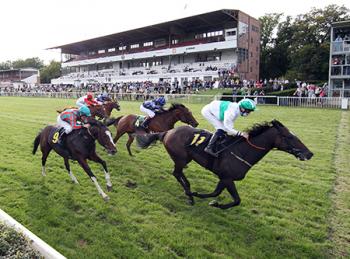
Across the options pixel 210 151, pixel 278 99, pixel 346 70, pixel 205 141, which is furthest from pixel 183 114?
pixel 346 70

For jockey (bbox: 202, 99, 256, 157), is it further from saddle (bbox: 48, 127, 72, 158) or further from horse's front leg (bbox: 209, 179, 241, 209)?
saddle (bbox: 48, 127, 72, 158)

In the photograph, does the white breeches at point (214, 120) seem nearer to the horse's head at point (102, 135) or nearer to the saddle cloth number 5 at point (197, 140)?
the saddle cloth number 5 at point (197, 140)

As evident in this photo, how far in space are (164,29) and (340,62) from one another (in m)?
27.1

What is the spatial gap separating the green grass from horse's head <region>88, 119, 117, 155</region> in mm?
810

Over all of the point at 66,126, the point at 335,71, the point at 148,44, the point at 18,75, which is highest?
the point at 148,44

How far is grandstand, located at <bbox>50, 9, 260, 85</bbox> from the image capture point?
126 feet

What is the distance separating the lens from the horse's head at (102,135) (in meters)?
5.50

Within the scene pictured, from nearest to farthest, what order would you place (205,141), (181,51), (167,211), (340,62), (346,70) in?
(167,211) → (205,141) → (346,70) → (340,62) → (181,51)

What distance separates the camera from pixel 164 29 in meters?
46.9

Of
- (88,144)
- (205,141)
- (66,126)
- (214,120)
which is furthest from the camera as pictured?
(66,126)

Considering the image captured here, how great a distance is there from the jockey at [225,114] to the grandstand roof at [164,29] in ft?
113

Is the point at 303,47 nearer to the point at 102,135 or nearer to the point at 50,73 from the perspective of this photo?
the point at 102,135

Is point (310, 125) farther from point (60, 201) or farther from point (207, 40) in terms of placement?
point (207, 40)

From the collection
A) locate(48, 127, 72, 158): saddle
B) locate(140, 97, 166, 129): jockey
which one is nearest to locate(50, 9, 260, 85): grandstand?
locate(140, 97, 166, 129): jockey
